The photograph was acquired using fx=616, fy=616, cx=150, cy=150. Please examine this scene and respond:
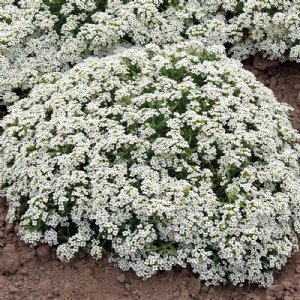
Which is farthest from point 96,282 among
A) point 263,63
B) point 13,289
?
point 263,63

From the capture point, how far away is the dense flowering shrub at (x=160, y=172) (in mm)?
5770

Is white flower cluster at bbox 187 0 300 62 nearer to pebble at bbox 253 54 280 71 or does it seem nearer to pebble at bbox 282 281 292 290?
pebble at bbox 253 54 280 71

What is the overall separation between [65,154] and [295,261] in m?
2.53

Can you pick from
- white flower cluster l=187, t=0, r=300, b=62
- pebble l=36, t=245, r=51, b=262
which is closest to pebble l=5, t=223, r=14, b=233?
pebble l=36, t=245, r=51, b=262

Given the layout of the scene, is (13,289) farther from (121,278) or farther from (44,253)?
(121,278)

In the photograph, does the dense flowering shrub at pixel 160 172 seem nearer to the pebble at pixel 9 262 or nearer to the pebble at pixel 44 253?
the pebble at pixel 44 253

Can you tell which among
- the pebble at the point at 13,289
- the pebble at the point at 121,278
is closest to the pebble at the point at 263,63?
the pebble at the point at 121,278

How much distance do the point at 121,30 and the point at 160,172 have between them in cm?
236

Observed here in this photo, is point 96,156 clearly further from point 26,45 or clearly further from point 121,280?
point 26,45

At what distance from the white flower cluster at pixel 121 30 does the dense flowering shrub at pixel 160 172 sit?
990 millimetres

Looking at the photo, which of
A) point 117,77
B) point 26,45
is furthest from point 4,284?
point 26,45

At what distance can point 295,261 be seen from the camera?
20.2 feet

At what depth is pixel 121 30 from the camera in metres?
7.60

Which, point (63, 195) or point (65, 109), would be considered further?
point (65, 109)
